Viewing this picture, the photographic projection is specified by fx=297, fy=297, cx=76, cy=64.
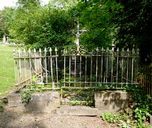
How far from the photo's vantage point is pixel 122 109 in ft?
27.6

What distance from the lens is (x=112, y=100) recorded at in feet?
27.6

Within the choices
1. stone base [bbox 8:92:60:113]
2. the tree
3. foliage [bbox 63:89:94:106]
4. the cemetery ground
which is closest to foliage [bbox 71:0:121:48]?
the tree

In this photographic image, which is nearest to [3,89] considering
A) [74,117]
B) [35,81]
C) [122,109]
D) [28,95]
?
[35,81]

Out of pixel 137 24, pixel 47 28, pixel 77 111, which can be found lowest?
pixel 77 111

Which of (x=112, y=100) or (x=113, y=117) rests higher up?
(x=112, y=100)

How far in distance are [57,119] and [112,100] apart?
167 centimetres

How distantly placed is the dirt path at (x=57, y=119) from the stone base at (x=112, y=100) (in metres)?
0.30

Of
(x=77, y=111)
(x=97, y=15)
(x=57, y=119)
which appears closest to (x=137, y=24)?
(x=97, y=15)

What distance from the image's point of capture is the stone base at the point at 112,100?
27.4ft

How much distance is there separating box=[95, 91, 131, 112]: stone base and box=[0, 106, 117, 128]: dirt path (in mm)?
303

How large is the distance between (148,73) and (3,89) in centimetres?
545

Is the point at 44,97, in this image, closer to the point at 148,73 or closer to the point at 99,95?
the point at 99,95

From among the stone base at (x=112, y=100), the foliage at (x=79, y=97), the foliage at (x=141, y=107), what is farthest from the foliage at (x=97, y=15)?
the foliage at (x=141, y=107)

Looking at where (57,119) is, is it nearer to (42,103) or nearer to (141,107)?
(42,103)
